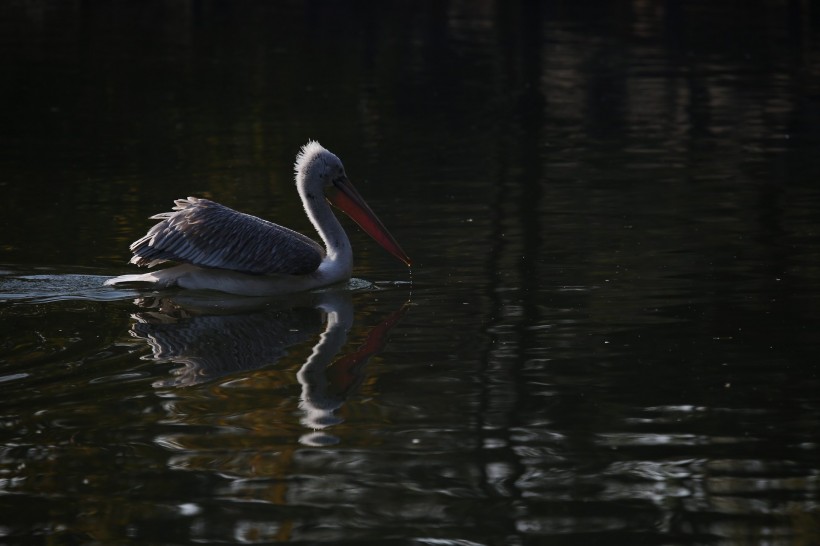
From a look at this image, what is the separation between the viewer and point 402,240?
385 inches

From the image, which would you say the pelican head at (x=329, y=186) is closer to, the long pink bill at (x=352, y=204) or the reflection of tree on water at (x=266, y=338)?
the long pink bill at (x=352, y=204)

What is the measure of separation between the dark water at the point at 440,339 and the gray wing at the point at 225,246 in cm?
22

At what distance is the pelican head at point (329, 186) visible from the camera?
29.6ft

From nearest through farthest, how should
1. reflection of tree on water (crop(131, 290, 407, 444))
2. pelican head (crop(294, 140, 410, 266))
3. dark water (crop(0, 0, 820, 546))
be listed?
1. dark water (crop(0, 0, 820, 546))
2. reflection of tree on water (crop(131, 290, 407, 444))
3. pelican head (crop(294, 140, 410, 266))

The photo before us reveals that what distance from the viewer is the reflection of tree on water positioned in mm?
6383

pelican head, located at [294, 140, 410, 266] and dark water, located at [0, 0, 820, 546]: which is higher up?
pelican head, located at [294, 140, 410, 266]

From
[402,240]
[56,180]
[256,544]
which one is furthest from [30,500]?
[56,180]

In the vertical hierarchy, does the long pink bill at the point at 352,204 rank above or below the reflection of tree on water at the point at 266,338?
above

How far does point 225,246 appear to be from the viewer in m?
8.39

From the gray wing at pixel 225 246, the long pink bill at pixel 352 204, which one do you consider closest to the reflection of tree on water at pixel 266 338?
the gray wing at pixel 225 246

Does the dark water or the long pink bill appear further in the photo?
the long pink bill

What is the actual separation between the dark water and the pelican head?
0.30 metres

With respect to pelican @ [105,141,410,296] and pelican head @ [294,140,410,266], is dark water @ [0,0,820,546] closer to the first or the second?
pelican @ [105,141,410,296]

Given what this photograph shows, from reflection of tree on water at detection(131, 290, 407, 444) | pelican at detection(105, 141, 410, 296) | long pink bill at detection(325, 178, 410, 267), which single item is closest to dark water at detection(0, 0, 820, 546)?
reflection of tree on water at detection(131, 290, 407, 444)
